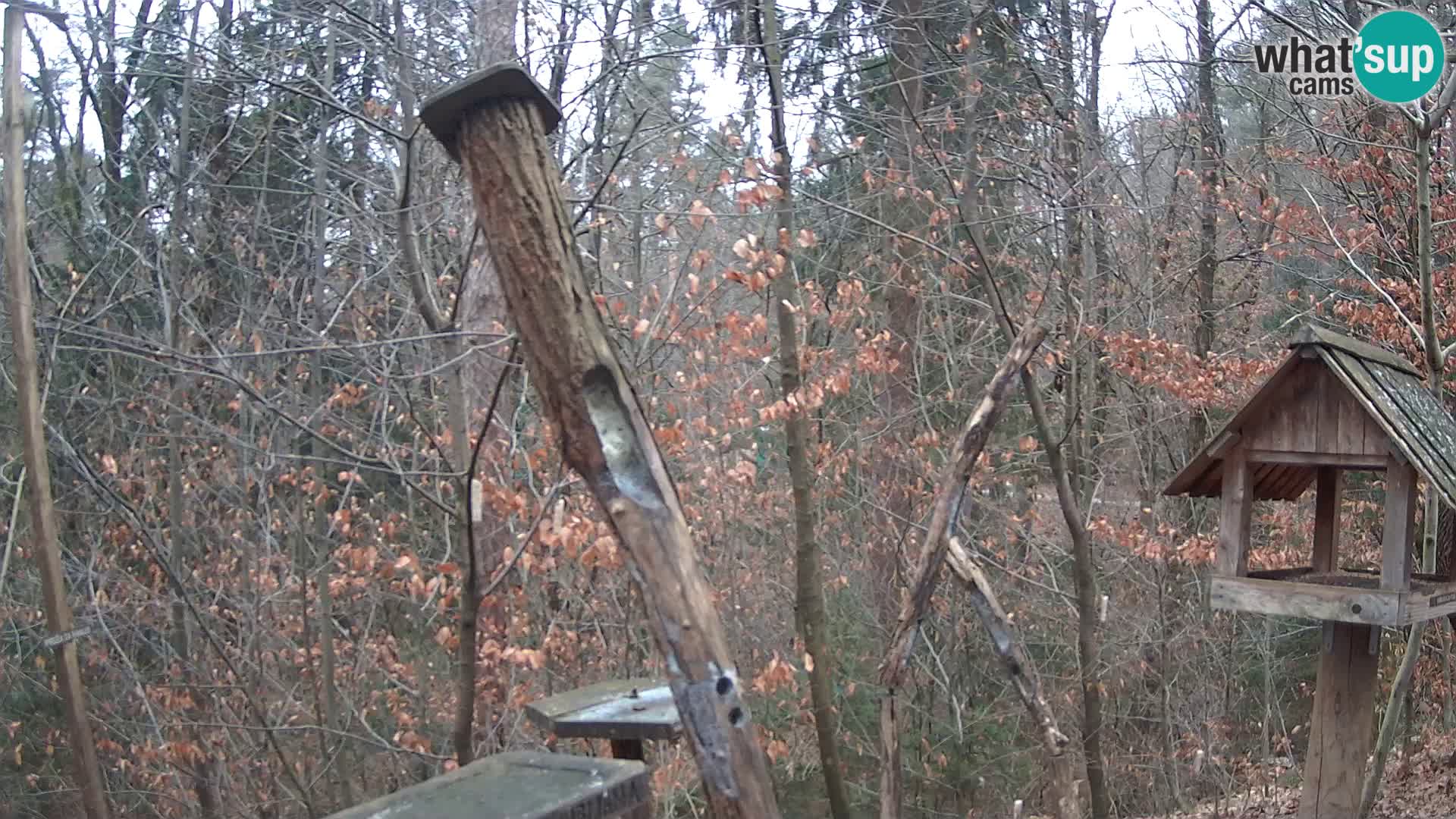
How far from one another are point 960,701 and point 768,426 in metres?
3.04

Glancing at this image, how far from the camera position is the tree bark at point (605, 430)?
3068mm

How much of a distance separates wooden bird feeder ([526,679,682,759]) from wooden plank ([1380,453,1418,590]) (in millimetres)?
2710

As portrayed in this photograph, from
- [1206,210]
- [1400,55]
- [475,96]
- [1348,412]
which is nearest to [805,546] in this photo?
[1348,412]

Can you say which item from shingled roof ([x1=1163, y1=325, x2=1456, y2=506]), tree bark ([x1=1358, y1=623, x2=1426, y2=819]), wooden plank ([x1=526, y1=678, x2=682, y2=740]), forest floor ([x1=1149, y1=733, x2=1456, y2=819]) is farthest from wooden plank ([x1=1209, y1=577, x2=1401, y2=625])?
forest floor ([x1=1149, y1=733, x2=1456, y2=819])

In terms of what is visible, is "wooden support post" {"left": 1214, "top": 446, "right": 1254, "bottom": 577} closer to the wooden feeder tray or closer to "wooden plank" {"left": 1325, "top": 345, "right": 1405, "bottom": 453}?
the wooden feeder tray

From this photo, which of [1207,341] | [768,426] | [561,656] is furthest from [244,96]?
[1207,341]

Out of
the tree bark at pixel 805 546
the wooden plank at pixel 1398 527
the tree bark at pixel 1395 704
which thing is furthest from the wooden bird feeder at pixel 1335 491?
the tree bark at pixel 805 546

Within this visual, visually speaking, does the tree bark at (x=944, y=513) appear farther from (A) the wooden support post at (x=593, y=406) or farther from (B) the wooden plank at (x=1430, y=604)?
(A) the wooden support post at (x=593, y=406)

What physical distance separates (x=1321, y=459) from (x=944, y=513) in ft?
4.96

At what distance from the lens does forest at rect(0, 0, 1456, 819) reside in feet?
20.7

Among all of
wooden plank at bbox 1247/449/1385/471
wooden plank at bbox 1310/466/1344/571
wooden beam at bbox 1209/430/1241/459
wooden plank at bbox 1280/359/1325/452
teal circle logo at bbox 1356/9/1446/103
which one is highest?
teal circle logo at bbox 1356/9/1446/103

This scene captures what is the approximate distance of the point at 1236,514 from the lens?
15.6 feet

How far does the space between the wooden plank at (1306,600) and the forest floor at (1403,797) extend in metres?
3.34

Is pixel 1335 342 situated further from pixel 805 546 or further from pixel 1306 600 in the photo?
pixel 805 546
